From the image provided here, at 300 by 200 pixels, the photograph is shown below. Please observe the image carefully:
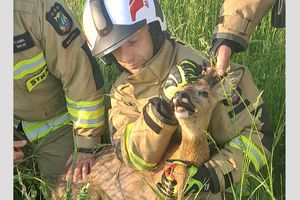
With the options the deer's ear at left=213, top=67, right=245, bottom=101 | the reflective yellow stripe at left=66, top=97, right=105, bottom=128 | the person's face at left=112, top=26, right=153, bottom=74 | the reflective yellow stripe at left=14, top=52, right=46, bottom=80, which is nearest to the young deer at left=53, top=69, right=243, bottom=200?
the deer's ear at left=213, top=67, right=245, bottom=101

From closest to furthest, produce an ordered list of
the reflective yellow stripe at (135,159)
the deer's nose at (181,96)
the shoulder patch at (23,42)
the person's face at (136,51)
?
1. the deer's nose at (181,96)
2. the reflective yellow stripe at (135,159)
3. the person's face at (136,51)
4. the shoulder patch at (23,42)

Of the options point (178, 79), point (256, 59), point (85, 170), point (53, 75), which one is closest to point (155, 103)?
point (178, 79)

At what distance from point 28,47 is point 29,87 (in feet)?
1.06

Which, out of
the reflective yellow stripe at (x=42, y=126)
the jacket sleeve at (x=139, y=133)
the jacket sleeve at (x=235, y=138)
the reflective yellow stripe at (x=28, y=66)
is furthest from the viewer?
the reflective yellow stripe at (x=42, y=126)

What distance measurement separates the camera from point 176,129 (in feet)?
10.5

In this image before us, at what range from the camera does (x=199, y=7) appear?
198 inches

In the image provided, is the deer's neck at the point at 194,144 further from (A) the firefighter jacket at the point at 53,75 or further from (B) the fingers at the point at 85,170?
(A) the firefighter jacket at the point at 53,75

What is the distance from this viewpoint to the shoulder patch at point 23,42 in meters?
3.59

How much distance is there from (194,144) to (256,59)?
174cm

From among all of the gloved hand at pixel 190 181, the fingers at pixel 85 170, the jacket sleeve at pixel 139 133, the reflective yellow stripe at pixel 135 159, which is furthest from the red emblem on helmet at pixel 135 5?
the fingers at pixel 85 170

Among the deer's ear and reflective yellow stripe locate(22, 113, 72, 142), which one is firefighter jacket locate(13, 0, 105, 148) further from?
the deer's ear

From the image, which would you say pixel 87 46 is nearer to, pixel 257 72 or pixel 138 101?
pixel 138 101

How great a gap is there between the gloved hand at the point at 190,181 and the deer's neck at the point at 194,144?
4cm

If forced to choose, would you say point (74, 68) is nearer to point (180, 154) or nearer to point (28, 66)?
point (28, 66)
